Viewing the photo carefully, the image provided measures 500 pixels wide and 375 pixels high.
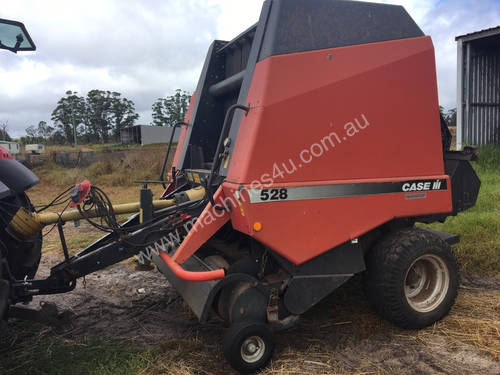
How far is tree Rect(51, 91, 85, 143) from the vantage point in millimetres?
36250

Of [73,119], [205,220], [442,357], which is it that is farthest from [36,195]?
[73,119]

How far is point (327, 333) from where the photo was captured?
315 cm

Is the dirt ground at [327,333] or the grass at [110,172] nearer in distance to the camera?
the dirt ground at [327,333]

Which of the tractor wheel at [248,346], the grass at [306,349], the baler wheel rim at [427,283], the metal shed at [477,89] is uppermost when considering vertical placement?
the metal shed at [477,89]

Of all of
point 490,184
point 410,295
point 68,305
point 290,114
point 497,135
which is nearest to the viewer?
point 290,114

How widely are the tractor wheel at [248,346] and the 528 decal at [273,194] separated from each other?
0.82 metres

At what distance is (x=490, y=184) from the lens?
25.7ft

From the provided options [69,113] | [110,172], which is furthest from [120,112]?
[110,172]

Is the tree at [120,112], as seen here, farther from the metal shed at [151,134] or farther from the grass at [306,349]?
the grass at [306,349]

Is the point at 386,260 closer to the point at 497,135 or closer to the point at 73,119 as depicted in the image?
the point at 497,135

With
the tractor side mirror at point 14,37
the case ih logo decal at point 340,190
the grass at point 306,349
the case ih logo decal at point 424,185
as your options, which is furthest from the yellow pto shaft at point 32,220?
the case ih logo decal at point 424,185

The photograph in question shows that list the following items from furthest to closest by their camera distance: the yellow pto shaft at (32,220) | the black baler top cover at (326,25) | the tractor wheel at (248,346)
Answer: the yellow pto shaft at (32,220) → the black baler top cover at (326,25) → the tractor wheel at (248,346)

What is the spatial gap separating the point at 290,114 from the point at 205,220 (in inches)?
36.5

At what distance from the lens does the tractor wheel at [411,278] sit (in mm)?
3068
